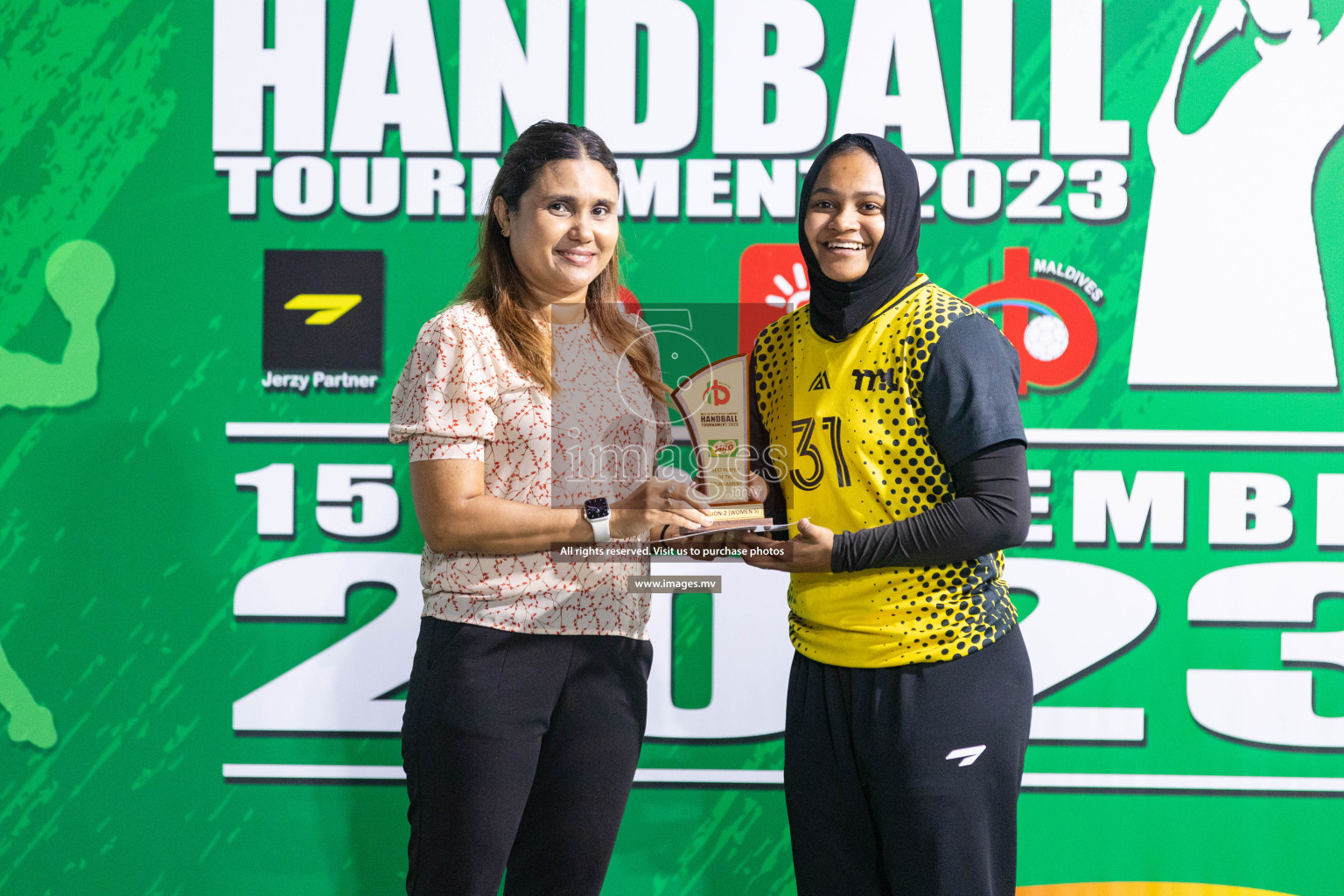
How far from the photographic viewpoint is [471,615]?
56.4 inches

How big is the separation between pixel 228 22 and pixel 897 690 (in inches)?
89.2

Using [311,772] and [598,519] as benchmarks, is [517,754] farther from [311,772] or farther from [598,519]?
[311,772]

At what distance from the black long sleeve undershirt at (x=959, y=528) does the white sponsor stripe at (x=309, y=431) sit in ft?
4.64

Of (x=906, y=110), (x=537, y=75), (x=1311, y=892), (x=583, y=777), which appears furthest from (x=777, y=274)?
(x=1311, y=892)

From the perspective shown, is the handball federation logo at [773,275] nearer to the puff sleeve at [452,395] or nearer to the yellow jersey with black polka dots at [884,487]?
the yellow jersey with black polka dots at [884,487]

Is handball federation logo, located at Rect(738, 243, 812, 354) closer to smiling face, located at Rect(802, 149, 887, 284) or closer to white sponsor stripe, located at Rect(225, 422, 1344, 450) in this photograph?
white sponsor stripe, located at Rect(225, 422, 1344, 450)

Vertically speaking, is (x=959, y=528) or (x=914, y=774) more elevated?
(x=959, y=528)

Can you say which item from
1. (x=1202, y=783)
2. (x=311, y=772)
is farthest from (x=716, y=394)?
(x=1202, y=783)

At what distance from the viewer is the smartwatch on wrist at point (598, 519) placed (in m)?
1.42

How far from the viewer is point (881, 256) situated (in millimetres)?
1439

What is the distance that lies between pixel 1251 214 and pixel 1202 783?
4.68ft

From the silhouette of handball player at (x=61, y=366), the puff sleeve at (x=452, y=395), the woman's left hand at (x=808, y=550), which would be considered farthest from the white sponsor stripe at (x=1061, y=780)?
the puff sleeve at (x=452, y=395)

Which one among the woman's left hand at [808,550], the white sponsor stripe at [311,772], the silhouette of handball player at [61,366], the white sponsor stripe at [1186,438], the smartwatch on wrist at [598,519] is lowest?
the white sponsor stripe at [311,772]

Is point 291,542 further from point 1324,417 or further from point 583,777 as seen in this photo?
point 1324,417
